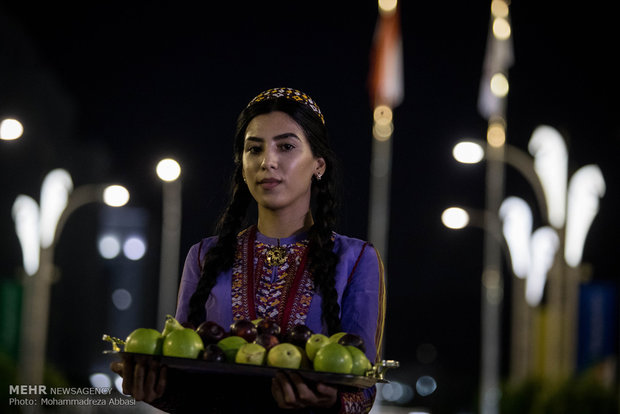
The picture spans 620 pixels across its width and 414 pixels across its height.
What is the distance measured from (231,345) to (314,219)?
3.17 feet

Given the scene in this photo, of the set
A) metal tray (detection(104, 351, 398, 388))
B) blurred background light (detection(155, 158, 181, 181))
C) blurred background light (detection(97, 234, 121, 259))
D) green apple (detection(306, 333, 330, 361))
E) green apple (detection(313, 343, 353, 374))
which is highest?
blurred background light (detection(97, 234, 121, 259))

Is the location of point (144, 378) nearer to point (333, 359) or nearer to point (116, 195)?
point (333, 359)

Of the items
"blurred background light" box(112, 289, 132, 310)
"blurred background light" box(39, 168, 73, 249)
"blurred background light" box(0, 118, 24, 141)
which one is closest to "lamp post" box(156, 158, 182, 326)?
"blurred background light" box(39, 168, 73, 249)

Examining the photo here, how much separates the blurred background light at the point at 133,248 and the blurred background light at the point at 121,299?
11.8 feet

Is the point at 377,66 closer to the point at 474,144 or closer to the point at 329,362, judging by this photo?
the point at 474,144

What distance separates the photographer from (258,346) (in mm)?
4195

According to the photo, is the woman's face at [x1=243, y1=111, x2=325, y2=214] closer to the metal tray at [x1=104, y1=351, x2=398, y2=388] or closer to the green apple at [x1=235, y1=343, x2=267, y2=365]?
the green apple at [x1=235, y1=343, x2=267, y2=365]

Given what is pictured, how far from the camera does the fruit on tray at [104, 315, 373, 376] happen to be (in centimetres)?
413

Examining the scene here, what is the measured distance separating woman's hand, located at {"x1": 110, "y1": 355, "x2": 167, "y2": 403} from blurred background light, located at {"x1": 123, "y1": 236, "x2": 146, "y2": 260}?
3453 inches

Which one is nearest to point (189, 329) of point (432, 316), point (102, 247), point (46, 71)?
point (46, 71)

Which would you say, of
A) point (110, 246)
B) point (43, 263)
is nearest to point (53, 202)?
point (43, 263)

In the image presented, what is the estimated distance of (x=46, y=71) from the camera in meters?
46.9

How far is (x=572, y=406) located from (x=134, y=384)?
15449mm

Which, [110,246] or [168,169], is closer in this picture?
[168,169]
